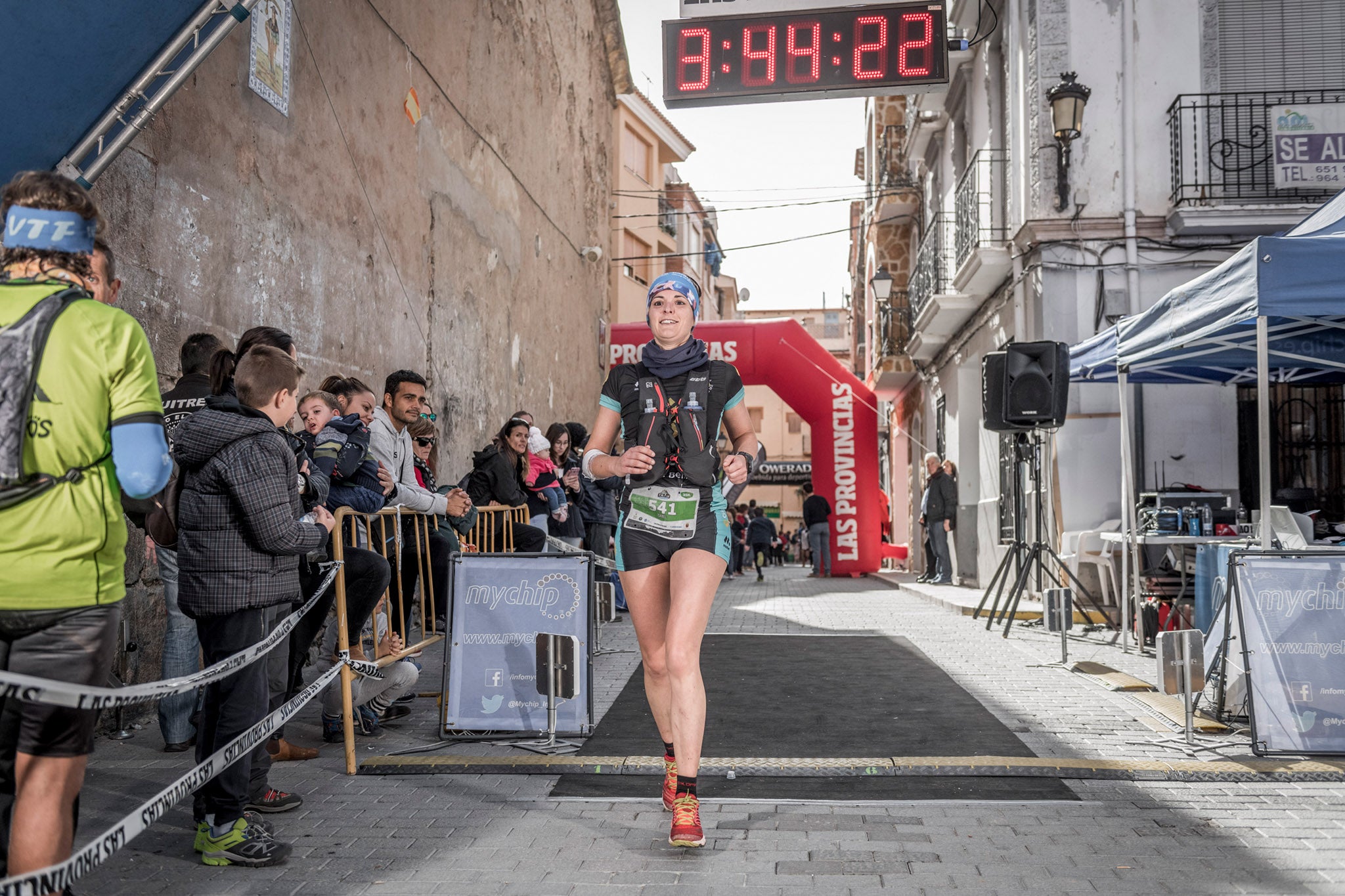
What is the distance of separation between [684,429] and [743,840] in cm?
149

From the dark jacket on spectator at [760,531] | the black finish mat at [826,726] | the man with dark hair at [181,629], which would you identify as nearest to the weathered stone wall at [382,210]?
the man with dark hair at [181,629]

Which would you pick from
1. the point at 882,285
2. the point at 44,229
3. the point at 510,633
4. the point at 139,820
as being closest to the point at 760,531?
the point at 882,285

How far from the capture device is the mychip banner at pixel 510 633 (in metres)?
5.68

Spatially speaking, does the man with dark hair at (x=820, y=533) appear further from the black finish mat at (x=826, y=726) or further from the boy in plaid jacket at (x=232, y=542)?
the boy in plaid jacket at (x=232, y=542)

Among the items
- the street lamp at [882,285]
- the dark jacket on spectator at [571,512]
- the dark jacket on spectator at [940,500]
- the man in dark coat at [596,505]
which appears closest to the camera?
the dark jacket on spectator at [571,512]

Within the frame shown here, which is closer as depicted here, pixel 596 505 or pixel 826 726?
pixel 826 726

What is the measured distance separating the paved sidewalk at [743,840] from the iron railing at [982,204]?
10.1 m

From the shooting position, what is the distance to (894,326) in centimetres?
2472

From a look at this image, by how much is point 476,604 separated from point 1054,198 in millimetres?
9217

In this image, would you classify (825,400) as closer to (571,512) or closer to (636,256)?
(571,512)

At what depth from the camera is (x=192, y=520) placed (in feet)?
13.5

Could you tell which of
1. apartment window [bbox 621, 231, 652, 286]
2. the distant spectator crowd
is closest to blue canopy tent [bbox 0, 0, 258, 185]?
the distant spectator crowd

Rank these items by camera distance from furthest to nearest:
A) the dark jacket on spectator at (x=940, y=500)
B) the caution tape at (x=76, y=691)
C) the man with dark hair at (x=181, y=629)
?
the dark jacket on spectator at (x=940, y=500), the man with dark hair at (x=181, y=629), the caution tape at (x=76, y=691)

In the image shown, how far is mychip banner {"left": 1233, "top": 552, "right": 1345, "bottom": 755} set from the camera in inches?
206
